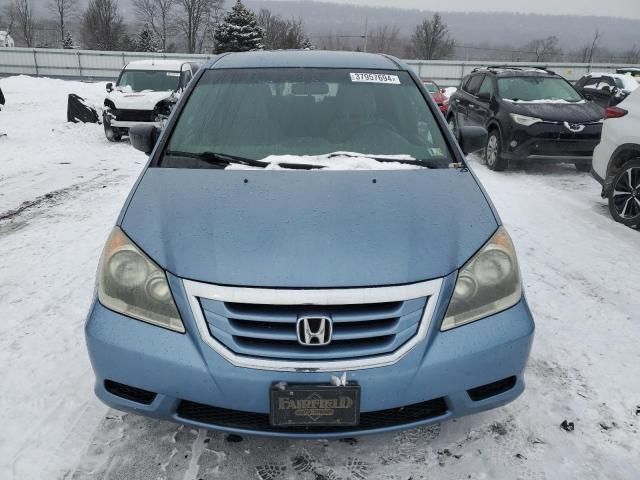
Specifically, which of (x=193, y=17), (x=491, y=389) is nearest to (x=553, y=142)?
(x=491, y=389)

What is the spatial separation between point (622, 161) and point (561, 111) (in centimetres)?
295

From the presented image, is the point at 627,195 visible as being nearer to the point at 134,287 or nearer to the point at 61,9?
the point at 134,287

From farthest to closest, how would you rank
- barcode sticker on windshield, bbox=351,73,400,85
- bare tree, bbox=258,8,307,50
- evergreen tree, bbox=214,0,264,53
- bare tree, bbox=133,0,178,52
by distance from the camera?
1. bare tree, bbox=133,0,178,52
2. bare tree, bbox=258,8,307,50
3. evergreen tree, bbox=214,0,264,53
4. barcode sticker on windshield, bbox=351,73,400,85

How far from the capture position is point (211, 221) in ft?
7.57

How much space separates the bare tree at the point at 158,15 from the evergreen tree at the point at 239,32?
28193mm

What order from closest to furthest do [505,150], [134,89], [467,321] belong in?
1. [467,321]
2. [505,150]
3. [134,89]

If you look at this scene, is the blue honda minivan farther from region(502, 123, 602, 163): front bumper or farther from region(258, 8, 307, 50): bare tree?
region(258, 8, 307, 50): bare tree

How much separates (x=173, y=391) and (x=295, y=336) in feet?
1.70

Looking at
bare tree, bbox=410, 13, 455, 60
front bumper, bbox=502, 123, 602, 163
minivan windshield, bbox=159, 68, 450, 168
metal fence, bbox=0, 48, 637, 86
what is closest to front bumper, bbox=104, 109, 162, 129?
front bumper, bbox=502, 123, 602, 163

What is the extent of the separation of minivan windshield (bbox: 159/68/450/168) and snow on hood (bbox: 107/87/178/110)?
923 cm

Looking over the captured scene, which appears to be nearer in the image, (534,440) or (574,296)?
(534,440)

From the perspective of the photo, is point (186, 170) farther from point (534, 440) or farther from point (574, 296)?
point (574, 296)

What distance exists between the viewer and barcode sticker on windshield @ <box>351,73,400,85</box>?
346cm

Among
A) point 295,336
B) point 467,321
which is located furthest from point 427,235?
point 295,336
